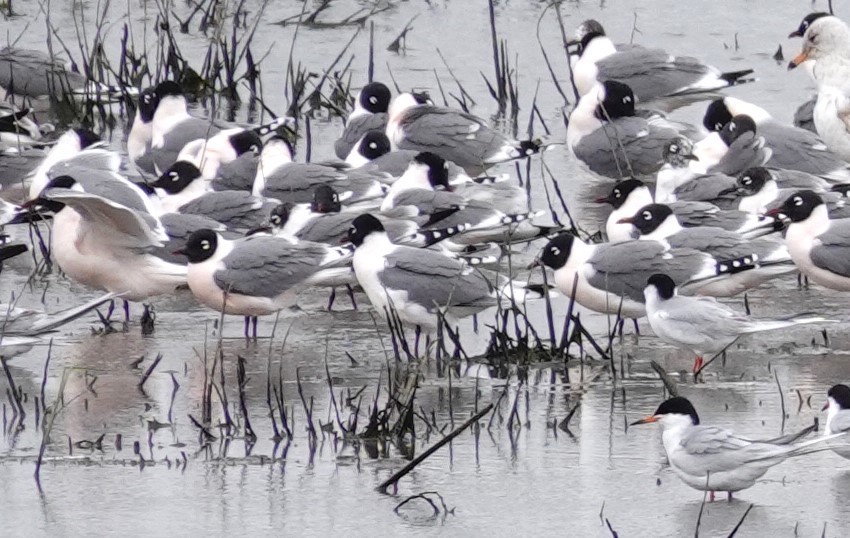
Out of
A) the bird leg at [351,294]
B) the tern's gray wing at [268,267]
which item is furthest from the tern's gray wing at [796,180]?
the tern's gray wing at [268,267]

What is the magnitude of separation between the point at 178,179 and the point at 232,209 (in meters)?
0.83

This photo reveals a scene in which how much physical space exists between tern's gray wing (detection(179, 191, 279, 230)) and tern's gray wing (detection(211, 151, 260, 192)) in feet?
3.28

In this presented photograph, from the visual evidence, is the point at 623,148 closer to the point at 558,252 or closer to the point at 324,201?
the point at 324,201

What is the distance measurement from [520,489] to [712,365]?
1939 mm

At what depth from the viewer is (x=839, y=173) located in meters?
11.0

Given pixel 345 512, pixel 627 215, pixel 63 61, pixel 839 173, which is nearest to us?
pixel 345 512

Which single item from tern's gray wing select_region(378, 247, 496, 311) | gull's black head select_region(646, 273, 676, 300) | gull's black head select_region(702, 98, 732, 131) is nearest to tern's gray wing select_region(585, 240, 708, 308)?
gull's black head select_region(646, 273, 676, 300)

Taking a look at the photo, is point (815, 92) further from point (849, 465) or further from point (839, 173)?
point (849, 465)

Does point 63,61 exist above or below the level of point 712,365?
above

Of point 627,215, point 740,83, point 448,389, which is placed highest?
point 740,83

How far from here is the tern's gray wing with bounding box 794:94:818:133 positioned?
1242 centimetres

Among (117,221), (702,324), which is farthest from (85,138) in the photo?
(702,324)

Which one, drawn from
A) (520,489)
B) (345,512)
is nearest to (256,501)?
(345,512)

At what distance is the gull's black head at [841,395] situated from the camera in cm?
650
